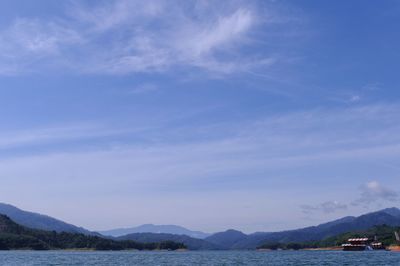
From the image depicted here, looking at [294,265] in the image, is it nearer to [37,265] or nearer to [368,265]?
[368,265]

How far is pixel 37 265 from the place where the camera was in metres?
110

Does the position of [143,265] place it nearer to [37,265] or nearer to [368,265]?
[37,265]

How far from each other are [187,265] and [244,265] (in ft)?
37.9

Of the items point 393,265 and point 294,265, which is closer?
point 393,265

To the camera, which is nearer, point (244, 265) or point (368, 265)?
point (368, 265)

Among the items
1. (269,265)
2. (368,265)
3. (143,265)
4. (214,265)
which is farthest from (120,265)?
(368,265)

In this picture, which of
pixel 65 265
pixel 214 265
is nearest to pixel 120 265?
pixel 65 265

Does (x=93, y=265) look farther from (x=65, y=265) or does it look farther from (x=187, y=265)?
(x=187, y=265)

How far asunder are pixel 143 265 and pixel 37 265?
70.3ft

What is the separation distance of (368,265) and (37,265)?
6543cm

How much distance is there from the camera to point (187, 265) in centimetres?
10912

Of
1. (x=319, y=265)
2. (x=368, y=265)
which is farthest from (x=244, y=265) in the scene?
(x=368, y=265)

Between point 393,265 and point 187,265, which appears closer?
point 393,265

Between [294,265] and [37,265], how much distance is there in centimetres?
5186
